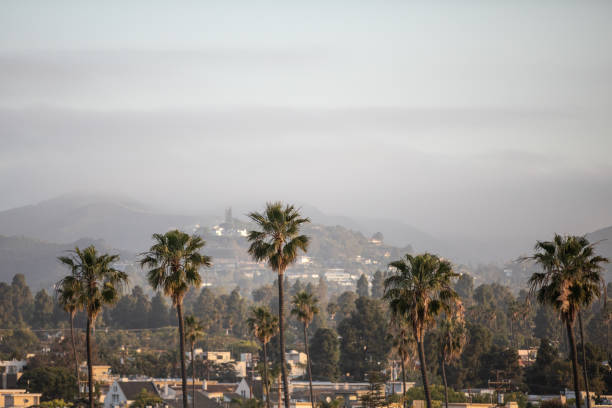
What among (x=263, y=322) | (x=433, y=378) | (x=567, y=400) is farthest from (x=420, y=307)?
(x=433, y=378)

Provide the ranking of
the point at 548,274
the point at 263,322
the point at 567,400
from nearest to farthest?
the point at 548,274, the point at 263,322, the point at 567,400

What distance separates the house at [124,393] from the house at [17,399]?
1041 centimetres

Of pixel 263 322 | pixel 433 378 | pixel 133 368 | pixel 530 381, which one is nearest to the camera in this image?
pixel 263 322

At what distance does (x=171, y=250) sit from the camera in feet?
206

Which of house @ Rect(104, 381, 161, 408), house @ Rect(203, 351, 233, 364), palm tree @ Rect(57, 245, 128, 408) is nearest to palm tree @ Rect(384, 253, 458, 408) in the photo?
palm tree @ Rect(57, 245, 128, 408)

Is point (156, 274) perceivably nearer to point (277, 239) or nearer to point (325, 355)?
point (277, 239)

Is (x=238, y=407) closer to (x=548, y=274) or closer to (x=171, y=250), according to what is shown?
(x=171, y=250)

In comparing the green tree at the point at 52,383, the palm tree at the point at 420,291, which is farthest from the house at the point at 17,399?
the palm tree at the point at 420,291

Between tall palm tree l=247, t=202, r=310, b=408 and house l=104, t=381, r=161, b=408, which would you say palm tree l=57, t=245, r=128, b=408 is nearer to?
tall palm tree l=247, t=202, r=310, b=408

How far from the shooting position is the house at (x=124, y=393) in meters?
122

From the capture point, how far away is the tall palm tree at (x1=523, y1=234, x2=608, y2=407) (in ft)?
172

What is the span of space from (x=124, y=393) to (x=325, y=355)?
56.2 metres

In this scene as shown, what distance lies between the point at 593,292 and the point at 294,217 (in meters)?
22.2

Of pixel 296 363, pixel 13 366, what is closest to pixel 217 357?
pixel 296 363
